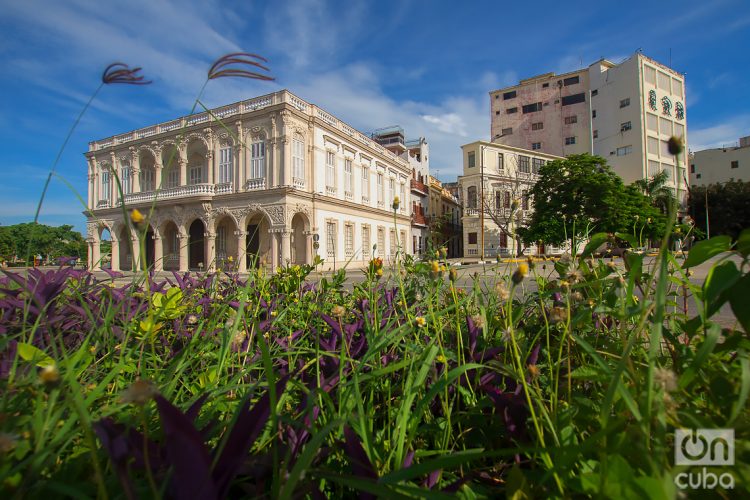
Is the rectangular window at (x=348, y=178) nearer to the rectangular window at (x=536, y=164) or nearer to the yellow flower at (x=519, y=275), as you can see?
the rectangular window at (x=536, y=164)

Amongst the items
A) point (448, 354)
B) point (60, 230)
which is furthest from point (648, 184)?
point (60, 230)

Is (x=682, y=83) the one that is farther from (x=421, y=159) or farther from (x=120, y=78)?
(x=120, y=78)

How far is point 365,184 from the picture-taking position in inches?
809

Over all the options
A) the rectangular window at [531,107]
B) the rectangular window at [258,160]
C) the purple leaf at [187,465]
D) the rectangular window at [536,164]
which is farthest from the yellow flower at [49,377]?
the rectangular window at [531,107]

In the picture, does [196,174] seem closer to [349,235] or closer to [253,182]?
[253,182]

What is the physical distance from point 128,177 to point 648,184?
33.6 meters

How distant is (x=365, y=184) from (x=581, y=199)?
11711 mm

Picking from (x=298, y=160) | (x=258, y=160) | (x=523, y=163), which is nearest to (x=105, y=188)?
(x=258, y=160)

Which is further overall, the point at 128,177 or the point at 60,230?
the point at 60,230

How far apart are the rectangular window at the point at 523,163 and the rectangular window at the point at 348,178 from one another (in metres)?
13.7

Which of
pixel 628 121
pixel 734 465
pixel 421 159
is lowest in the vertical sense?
pixel 734 465

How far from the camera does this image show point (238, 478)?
1.80 feet

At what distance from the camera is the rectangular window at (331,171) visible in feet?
57.4

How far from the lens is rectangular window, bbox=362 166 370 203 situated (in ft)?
66.7
